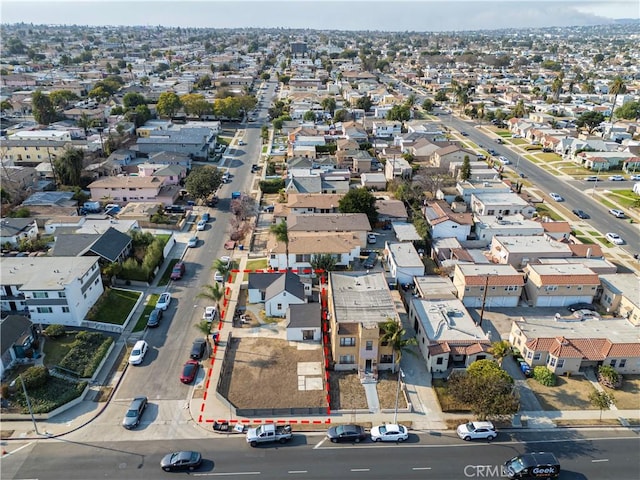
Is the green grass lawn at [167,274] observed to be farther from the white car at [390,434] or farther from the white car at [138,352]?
the white car at [390,434]

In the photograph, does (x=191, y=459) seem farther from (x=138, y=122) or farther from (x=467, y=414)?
(x=138, y=122)

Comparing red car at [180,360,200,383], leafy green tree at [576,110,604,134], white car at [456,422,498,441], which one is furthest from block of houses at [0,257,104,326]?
leafy green tree at [576,110,604,134]

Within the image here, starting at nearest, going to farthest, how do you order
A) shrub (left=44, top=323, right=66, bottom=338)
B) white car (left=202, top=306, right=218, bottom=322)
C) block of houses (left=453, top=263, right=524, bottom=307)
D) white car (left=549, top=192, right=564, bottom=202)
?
1. shrub (left=44, top=323, right=66, bottom=338)
2. white car (left=202, top=306, right=218, bottom=322)
3. block of houses (left=453, top=263, right=524, bottom=307)
4. white car (left=549, top=192, right=564, bottom=202)

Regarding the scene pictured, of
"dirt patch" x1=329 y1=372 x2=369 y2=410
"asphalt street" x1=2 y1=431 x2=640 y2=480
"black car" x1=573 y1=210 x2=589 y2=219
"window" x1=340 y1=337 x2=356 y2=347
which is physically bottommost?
"asphalt street" x1=2 y1=431 x2=640 y2=480

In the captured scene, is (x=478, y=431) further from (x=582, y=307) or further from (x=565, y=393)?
(x=582, y=307)

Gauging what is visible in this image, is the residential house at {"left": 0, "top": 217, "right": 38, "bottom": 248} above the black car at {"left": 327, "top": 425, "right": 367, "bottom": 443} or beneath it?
above

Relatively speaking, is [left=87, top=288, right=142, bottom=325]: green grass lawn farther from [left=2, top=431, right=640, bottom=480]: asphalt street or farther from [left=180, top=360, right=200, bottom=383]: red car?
[left=2, top=431, right=640, bottom=480]: asphalt street

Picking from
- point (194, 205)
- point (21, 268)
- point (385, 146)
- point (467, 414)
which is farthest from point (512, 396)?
point (385, 146)

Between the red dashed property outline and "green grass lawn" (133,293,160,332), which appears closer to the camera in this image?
the red dashed property outline
